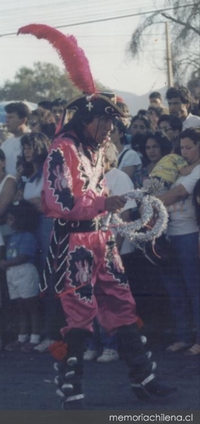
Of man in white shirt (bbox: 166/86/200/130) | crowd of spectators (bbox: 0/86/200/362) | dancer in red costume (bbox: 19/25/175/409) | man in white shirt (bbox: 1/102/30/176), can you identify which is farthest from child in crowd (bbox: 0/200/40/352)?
dancer in red costume (bbox: 19/25/175/409)

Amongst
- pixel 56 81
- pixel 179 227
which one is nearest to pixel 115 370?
pixel 179 227

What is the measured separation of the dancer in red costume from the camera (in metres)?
4.86

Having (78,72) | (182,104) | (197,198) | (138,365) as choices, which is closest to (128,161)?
(182,104)

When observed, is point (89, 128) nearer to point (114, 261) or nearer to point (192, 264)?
point (114, 261)

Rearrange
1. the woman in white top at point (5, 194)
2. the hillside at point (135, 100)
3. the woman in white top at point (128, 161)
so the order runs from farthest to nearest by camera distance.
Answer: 1. the woman in white top at point (5, 194)
2. the woman in white top at point (128, 161)
3. the hillside at point (135, 100)

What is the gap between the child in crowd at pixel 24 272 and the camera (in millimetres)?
6645

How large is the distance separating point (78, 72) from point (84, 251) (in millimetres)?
964

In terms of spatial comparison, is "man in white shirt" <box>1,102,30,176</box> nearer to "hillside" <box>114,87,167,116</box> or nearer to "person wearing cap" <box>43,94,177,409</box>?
"hillside" <box>114,87,167,116</box>

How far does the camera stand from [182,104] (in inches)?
257

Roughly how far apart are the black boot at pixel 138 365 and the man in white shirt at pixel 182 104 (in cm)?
187

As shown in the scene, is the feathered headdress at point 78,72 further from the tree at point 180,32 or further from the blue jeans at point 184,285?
the blue jeans at point 184,285

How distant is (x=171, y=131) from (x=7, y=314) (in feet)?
5.68

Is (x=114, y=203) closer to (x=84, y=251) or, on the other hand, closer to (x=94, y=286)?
(x=84, y=251)

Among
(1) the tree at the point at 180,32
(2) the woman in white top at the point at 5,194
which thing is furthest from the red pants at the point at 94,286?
(2) the woman in white top at the point at 5,194
